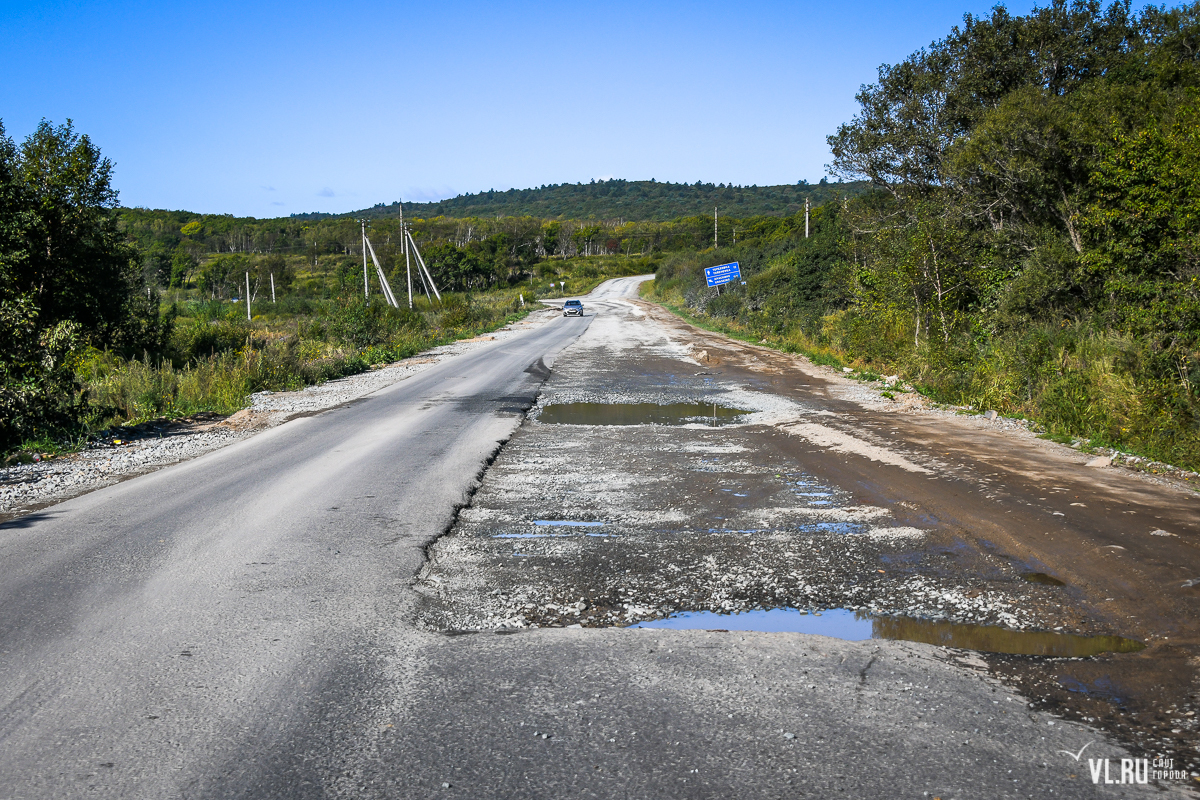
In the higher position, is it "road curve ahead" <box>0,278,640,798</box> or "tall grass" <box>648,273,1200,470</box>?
"tall grass" <box>648,273,1200,470</box>

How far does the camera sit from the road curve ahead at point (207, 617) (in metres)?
3.31

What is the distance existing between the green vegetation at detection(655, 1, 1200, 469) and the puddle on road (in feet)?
14.3

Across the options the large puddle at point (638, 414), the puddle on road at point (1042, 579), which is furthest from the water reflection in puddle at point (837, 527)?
the large puddle at point (638, 414)

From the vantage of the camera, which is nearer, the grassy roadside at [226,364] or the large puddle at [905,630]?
the large puddle at [905,630]

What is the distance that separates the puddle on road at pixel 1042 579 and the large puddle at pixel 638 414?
7.05 metres

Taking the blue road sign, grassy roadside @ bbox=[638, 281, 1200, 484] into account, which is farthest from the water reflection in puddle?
the blue road sign

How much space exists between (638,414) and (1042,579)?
8650 millimetres

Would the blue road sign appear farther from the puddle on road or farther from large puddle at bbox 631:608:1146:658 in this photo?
large puddle at bbox 631:608:1146:658

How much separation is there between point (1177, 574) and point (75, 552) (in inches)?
314

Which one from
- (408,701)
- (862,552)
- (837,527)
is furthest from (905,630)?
(408,701)

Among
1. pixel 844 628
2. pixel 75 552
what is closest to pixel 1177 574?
pixel 844 628

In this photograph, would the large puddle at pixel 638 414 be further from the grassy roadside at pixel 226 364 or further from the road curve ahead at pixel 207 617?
the grassy roadside at pixel 226 364

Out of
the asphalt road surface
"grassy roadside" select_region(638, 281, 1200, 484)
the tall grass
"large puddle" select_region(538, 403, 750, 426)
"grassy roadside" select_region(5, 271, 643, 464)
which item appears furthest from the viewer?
"grassy roadside" select_region(5, 271, 643, 464)

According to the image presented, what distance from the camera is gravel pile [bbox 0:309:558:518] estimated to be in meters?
8.39
